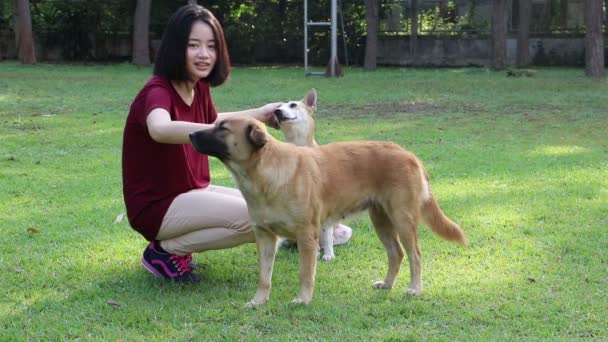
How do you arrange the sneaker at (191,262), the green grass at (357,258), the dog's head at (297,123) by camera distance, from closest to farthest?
the green grass at (357,258) → the sneaker at (191,262) → the dog's head at (297,123)

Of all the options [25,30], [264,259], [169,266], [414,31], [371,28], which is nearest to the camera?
[264,259]

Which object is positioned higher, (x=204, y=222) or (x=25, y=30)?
(x=25, y=30)

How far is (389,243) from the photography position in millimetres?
5270

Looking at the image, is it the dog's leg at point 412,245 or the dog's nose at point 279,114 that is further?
the dog's nose at point 279,114

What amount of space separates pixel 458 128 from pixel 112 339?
9.25m

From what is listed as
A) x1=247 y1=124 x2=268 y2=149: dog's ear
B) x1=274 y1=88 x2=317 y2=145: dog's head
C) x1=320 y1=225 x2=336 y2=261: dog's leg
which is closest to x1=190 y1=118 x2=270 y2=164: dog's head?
x1=247 y1=124 x2=268 y2=149: dog's ear

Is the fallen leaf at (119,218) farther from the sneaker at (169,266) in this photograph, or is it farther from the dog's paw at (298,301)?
the dog's paw at (298,301)

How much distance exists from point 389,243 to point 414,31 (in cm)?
2697

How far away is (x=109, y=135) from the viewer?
11.6 meters

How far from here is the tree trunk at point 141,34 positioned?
93.9 feet

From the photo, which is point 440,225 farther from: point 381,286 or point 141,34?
point 141,34

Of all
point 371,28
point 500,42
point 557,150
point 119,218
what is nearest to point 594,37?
point 500,42

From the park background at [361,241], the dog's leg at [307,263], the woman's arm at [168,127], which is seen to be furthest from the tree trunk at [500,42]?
the woman's arm at [168,127]

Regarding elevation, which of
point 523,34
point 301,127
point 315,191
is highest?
point 523,34
